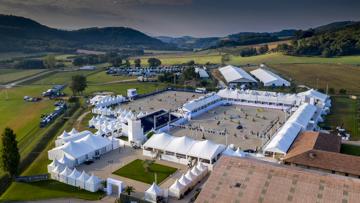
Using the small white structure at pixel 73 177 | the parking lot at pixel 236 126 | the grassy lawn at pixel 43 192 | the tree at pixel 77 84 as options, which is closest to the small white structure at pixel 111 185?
the grassy lawn at pixel 43 192

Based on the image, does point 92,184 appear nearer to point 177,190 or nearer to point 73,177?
point 73,177

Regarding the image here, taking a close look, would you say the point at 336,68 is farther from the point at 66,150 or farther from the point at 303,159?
the point at 66,150

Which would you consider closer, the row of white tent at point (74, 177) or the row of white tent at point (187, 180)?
the row of white tent at point (187, 180)

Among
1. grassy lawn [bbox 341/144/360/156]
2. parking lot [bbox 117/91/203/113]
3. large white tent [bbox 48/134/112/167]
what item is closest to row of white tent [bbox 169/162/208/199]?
large white tent [bbox 48/134/112/167]

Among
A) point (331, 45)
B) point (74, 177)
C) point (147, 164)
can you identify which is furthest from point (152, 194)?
point (331, 45)

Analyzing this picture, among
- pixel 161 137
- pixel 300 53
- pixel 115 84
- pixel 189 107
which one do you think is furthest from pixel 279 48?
pixel 161 137

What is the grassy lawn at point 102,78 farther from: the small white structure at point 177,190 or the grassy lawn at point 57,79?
the small white structure at point 177,190

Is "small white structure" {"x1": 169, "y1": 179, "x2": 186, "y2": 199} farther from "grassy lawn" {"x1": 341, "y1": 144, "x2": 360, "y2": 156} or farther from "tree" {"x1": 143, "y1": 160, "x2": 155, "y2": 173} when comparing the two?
"grassy lawn" {"x1": 341, "y1": 144, "x2": 360, "y2": 156}
